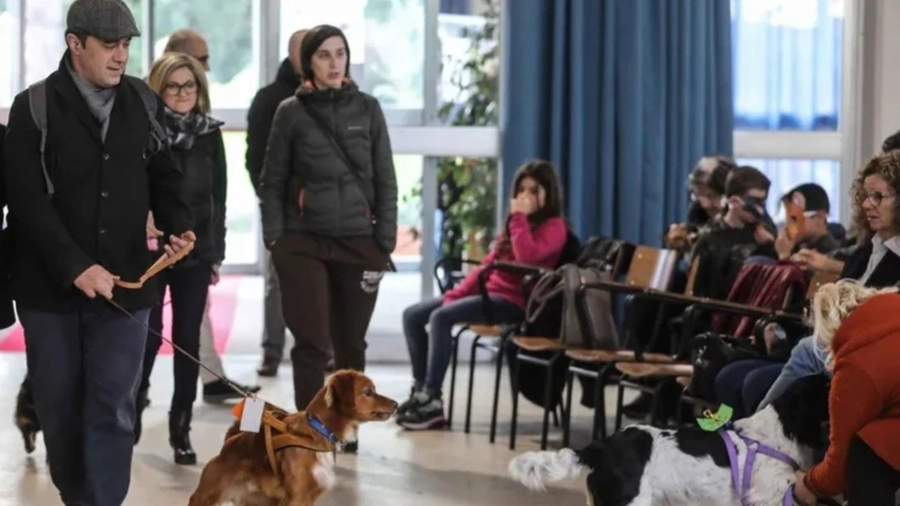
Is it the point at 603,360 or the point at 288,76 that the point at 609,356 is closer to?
the point at 603,360

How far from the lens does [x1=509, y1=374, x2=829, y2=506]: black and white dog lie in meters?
3.90

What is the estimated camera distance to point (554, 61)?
7840mm

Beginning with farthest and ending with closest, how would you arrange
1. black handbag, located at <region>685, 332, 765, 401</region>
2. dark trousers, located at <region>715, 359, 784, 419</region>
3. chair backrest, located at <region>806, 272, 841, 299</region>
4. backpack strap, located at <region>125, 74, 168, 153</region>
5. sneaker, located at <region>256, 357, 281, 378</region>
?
sneaker, located at <region>256, 357, 281, 378</region> → chair backrest, located at <region>806, 272, 841, 299</region> → black handbag, located at <region>685, 332, 765, 401</region> → dark trousers, located at <region>715, 359, 784, 419</region> → backpack strap, located at <region>125, 74, 168, 153</region>

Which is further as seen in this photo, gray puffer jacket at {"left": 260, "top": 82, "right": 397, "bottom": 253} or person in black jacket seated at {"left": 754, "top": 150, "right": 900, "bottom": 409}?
gray puffer jacket at {"left": 260, "top": 82, "right": 397, "bottom": 253}

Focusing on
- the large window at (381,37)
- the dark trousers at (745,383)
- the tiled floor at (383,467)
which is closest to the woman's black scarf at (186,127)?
the tiled floor at (383,467)

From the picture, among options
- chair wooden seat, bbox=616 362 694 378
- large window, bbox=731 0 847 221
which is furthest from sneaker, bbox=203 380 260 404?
large window, bbox=731 0 847 221

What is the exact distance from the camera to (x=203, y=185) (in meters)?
5.43

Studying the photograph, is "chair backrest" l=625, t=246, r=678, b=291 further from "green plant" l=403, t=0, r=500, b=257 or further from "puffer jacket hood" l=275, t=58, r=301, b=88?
"green plant" l=403, t=0, r=500, b=257

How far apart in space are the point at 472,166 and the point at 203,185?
3.05 meters

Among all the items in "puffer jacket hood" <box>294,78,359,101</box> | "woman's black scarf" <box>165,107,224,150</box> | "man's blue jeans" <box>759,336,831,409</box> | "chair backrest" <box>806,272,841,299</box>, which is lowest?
"man's blue jeans" <box>759,336,831,409</box>

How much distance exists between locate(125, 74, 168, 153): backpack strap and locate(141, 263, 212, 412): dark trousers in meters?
1.36

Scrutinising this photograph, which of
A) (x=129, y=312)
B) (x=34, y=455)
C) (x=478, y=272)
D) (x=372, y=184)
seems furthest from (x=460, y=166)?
(x=129, y=312)

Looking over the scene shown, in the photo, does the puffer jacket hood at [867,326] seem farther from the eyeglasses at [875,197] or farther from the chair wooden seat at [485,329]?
the chair wooden seat at [485,329]

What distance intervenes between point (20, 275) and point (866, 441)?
196 cm
